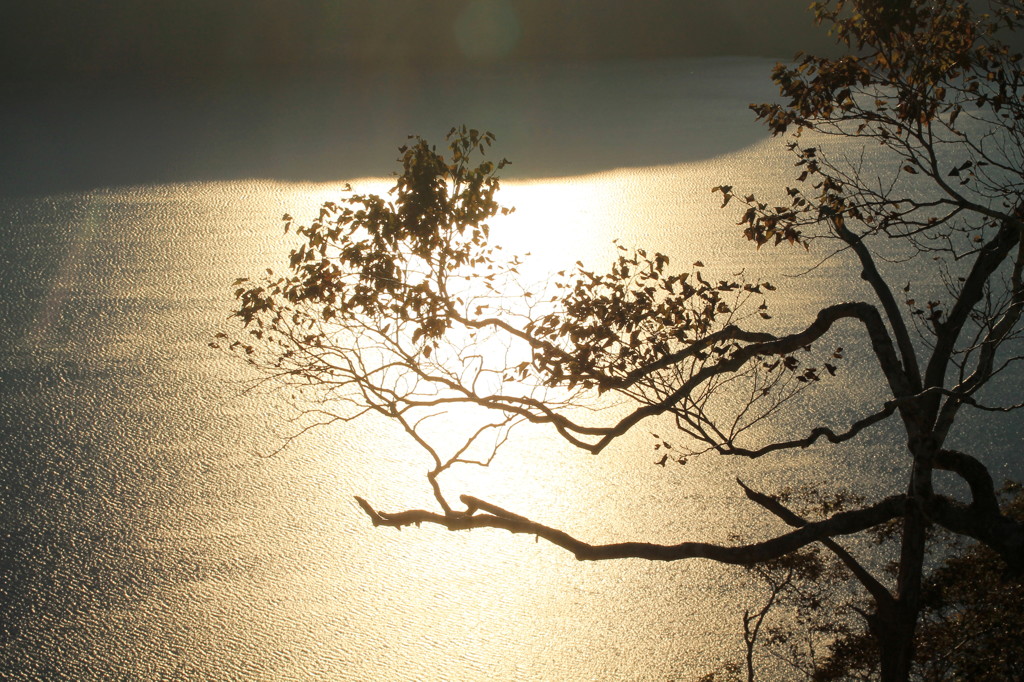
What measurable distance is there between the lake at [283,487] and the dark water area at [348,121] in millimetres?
1032

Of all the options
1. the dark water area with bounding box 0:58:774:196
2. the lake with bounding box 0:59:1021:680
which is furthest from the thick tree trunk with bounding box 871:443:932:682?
the dark water area with bounding box 0:58:774:196

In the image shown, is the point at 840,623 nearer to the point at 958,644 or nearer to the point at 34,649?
the point at 958,644

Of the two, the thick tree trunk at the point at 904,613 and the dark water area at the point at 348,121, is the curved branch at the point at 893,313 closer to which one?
the thick tree trunk at the point at 904,613

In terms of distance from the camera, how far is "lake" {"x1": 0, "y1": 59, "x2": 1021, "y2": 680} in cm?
443

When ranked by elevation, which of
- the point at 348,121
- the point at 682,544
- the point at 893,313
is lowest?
the point at 682,544

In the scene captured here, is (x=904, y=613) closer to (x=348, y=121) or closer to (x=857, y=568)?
(x=857, y=568)

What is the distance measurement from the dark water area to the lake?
1.03 meters

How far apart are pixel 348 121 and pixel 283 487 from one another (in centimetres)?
1036

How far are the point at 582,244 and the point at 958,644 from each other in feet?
22.2

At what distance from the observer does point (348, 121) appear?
15305 millimetres

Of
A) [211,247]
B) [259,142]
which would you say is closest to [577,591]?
[211,247]

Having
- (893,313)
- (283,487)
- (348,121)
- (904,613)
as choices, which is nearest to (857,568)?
(904,613)

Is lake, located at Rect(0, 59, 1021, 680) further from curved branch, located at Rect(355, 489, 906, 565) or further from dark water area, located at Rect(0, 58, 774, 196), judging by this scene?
curved branch, located at Rect(355, 489, 906, 565)

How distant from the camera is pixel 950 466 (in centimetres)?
254
